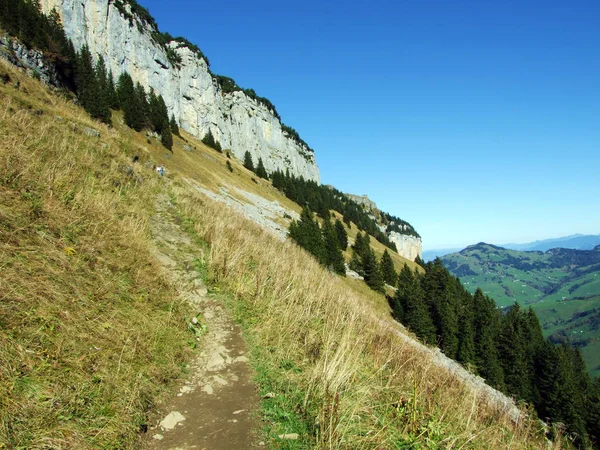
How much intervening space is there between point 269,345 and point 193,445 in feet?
8.27

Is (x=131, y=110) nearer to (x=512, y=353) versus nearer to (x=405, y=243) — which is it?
(x=512, y=353)

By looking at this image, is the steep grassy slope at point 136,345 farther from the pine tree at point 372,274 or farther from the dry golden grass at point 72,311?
the pine tree at point 372,274

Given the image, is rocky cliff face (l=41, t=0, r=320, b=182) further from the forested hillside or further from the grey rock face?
the forested hillside

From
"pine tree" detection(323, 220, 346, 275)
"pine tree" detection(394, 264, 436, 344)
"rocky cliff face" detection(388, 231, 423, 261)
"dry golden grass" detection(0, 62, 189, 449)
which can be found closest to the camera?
"dry golden grass" detection(0, 62, 189, 449)

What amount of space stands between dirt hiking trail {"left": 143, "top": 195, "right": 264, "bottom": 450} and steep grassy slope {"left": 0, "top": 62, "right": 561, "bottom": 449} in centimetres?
25

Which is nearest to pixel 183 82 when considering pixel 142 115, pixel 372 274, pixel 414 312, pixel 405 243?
pixel 142 115

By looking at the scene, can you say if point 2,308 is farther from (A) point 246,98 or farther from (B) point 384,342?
(A) point 246,98

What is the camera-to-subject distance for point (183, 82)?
104m

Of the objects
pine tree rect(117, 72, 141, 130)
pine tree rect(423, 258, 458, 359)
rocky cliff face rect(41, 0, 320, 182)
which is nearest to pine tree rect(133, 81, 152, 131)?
pine tree rect(117, 72, 141, 130)

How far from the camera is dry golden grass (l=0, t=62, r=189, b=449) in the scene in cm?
348

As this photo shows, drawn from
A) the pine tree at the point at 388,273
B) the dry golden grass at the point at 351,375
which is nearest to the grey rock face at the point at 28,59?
the dry golden grass at the point at 351,375

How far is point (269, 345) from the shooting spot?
20.9 ft

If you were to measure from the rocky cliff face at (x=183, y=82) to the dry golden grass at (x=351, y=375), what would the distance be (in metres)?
76.0

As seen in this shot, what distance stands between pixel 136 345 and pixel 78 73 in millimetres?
53301
